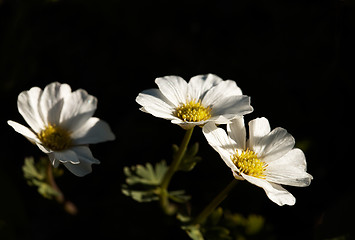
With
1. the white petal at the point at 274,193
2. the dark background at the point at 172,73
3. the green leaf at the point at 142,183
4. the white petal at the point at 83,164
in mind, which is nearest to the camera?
the white petal at the point at 274,193

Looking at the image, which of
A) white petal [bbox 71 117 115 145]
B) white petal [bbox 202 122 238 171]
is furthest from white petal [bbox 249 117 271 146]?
white petal [bbox 71 117 115 145]

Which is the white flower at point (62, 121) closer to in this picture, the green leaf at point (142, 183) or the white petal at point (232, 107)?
the green leaf at point (142, 183)

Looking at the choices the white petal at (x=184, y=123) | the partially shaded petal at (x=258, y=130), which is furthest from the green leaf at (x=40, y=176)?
the partially shaded petal at (x=258, y=130)

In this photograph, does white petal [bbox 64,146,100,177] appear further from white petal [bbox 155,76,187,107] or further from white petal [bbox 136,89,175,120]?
white petal [bbox 155,76,187,107]

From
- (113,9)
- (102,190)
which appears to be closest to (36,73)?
(113,9)

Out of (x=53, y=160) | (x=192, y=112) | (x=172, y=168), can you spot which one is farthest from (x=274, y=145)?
(x=53, y=160)

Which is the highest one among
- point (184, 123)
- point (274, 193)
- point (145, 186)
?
point (184, 123)

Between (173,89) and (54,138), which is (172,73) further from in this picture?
(54,138)
